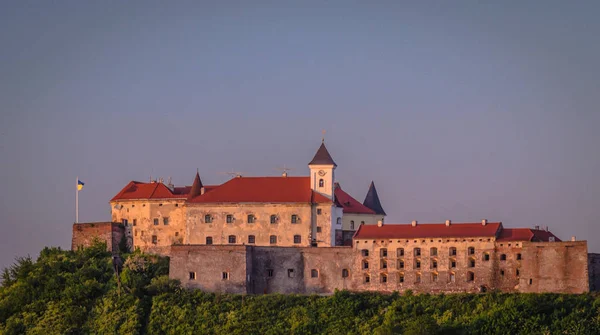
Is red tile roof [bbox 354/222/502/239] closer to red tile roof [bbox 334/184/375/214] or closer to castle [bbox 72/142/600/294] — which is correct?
castle [bbox 72/142/600/294]

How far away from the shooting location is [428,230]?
85938mm

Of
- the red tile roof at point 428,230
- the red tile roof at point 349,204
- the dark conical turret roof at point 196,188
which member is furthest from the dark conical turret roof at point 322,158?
the dark conical turret roof at point 196,188

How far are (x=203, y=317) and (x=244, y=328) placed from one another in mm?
3104

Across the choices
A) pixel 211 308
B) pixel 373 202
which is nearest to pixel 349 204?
pixel 373 202

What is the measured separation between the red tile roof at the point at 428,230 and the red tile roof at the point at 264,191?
4726 millimetres

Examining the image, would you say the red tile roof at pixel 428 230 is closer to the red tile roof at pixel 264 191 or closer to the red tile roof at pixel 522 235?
the red tile roof at pixel 522 235

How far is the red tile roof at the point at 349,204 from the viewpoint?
3708 inches

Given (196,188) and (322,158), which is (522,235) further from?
(196,188)

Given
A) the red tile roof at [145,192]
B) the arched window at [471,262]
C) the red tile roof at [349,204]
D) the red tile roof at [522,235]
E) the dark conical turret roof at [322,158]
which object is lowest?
the arched window at [471,262]

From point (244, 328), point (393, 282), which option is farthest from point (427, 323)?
point (244, 328)

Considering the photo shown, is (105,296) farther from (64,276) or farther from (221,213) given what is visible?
(221,213)

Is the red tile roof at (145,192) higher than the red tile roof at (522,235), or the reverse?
the red tile roof at (145,192)

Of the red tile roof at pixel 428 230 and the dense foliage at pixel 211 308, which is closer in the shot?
the dense foliage at pixel 211 308

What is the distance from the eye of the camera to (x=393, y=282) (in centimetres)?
8481
